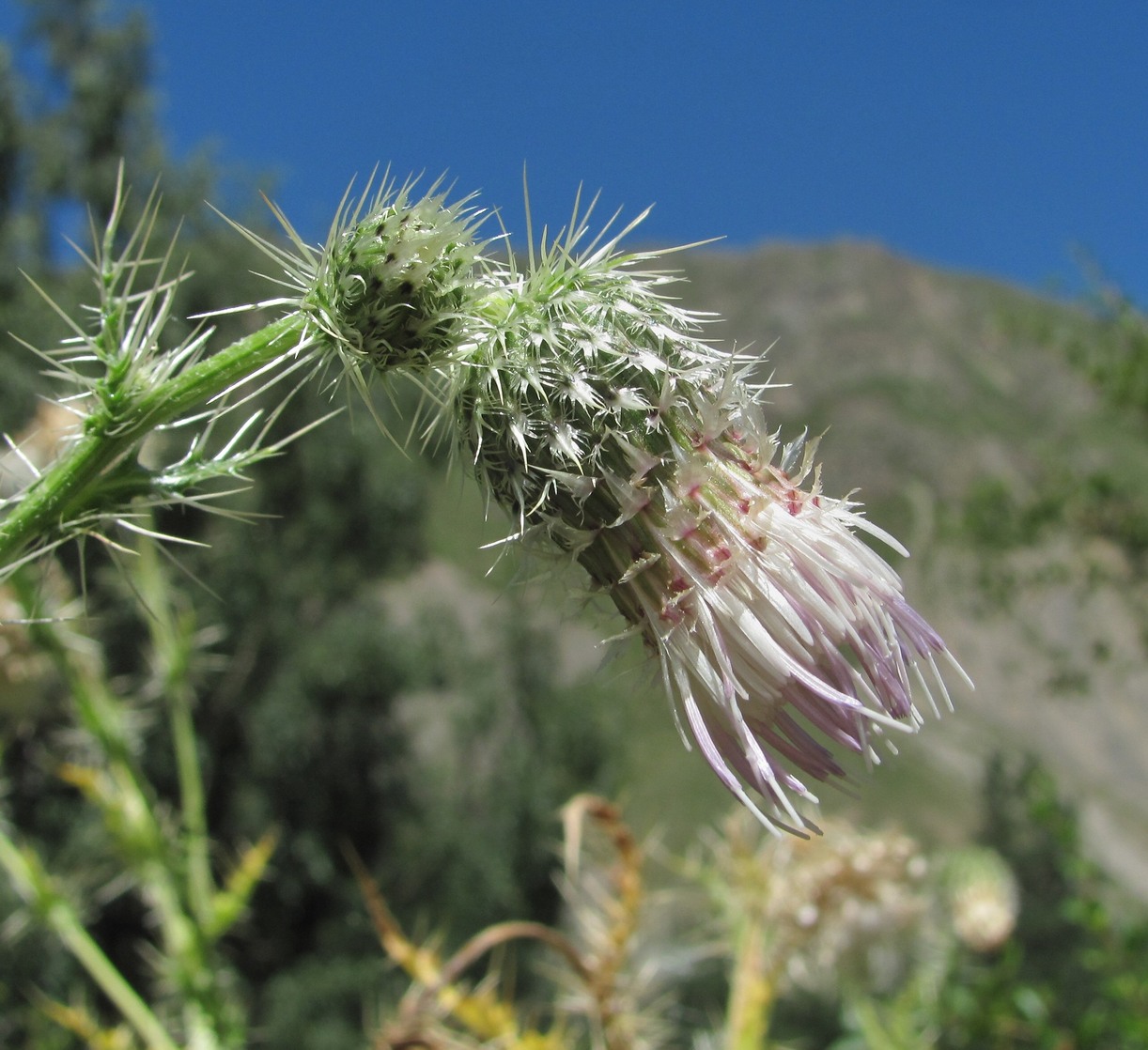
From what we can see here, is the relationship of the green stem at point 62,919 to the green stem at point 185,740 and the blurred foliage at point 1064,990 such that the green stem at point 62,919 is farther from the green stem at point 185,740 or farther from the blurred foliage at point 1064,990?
the blurred foliage at point 1064,990

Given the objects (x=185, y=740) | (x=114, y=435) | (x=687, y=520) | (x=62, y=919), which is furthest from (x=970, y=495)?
A: (x=114, y=435)

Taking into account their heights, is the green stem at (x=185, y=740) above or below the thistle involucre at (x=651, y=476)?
below

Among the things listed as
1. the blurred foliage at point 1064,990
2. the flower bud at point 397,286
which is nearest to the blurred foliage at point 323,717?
the blurred foliage at point 1064,990

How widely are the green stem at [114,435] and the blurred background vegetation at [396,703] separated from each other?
1.27m

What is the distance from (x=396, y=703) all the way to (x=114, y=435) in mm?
12914

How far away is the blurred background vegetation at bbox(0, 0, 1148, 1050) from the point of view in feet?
20.5

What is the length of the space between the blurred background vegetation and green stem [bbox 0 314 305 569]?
127cm

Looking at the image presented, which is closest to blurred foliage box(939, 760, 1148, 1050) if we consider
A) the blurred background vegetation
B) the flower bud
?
the blurred background vegetation

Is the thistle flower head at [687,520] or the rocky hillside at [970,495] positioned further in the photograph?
the rocky hillside at [970,495]

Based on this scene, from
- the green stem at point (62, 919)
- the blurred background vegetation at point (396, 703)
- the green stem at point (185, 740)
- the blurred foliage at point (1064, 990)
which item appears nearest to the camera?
the green stem at point (62, 919)

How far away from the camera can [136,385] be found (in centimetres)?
79

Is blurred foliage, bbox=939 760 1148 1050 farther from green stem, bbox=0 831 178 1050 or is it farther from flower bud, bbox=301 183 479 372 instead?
flower bud, bbox=301 183 479 372

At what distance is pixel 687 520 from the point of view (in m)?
0.85

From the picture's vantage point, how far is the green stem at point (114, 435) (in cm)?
77
